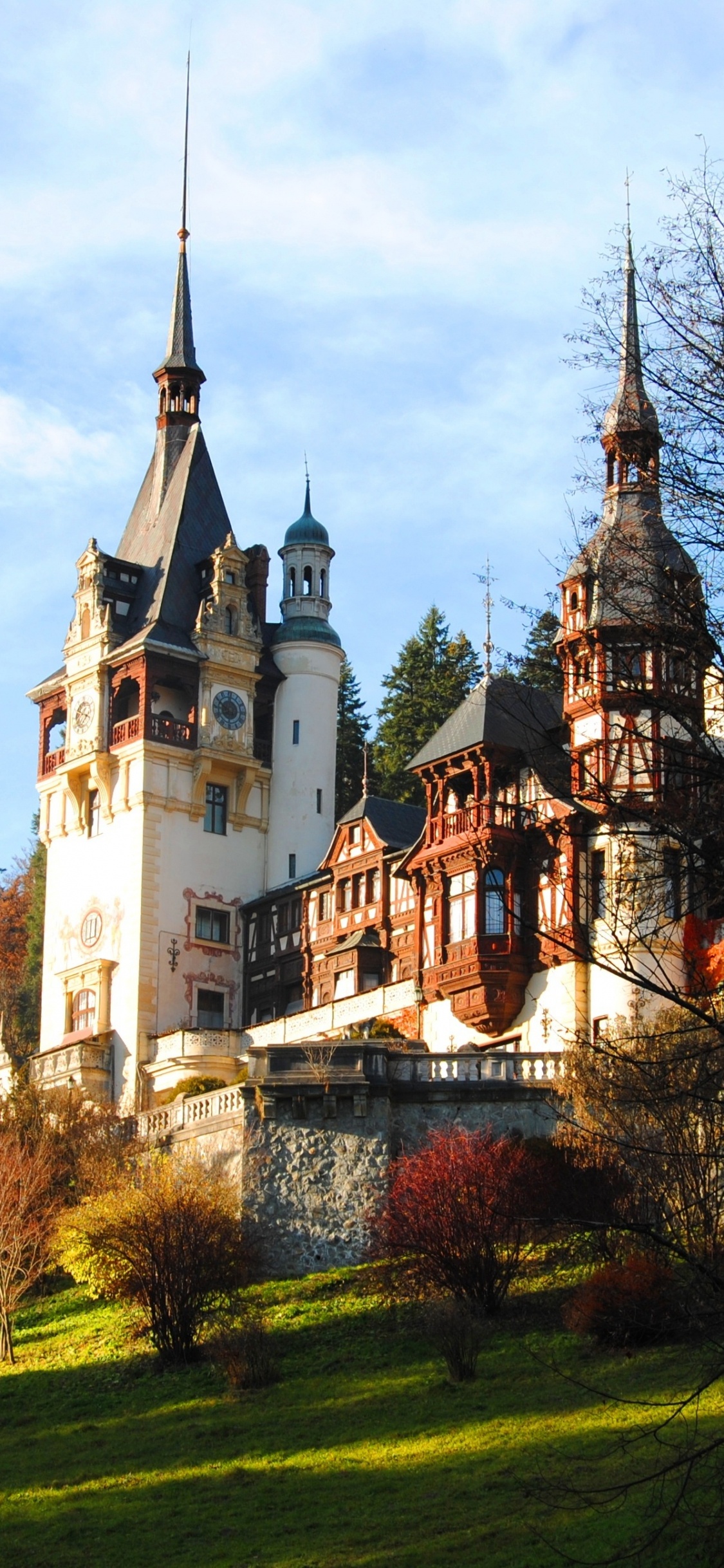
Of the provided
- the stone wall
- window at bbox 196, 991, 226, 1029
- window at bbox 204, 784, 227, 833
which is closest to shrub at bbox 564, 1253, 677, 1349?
the stone wall

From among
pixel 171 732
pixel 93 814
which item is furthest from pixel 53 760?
pixel 171 732

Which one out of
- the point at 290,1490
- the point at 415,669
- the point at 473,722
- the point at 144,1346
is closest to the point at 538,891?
the point at 473,722

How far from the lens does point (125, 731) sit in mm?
69250

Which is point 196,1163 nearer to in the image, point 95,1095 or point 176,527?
point 95,1095

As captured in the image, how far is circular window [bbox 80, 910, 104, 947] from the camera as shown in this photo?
224ft

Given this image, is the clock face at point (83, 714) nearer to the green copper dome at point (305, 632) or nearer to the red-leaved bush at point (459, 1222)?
the green copper dome at point (305, 632)

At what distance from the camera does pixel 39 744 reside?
74.1 meters

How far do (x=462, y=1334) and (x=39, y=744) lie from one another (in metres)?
40.7

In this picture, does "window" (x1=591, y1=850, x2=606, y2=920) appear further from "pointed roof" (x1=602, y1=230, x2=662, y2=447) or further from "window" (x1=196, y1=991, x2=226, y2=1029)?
"window" (x1=196, y1=991, x2=226, y2=1029)

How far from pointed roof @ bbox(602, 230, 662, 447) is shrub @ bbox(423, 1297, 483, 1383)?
19.1 metres

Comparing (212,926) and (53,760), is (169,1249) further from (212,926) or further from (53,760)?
(53,760)

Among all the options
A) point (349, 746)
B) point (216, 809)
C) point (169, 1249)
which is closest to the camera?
point (169, 1249)

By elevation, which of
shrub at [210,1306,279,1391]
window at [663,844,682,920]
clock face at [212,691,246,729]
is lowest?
shrub at [210,1306,279,1391]

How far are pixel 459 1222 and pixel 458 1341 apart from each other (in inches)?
138
